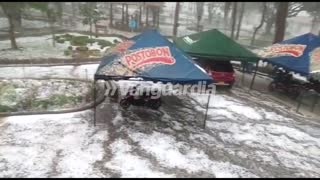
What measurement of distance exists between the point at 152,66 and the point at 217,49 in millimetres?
6395

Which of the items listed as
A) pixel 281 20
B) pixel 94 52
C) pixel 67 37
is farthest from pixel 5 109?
pixel 281 20

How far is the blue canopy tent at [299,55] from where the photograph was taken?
15.4m

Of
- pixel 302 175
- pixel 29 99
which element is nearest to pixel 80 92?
pixel 29 99

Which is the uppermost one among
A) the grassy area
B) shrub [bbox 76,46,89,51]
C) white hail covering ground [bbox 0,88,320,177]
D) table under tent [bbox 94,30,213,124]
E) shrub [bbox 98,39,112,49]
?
table under tent [bbox 94,30,213,124]

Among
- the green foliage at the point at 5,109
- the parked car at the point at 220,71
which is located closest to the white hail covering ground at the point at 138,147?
the green foliage at the point at 5,109

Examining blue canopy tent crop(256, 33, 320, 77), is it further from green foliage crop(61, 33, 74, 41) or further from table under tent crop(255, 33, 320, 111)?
green foliage crop(61, 33, 74, 41)

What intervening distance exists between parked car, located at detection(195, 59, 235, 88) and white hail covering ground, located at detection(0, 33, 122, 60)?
886 centimetres

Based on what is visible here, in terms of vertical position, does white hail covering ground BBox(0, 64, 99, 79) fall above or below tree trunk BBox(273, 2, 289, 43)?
below

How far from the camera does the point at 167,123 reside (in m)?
13.1

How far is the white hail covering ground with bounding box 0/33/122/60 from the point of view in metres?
20.4

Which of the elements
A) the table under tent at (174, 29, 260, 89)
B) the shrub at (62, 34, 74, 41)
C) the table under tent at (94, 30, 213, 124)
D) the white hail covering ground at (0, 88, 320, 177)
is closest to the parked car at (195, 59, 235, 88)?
the table under tent at (174, 29, 260, 89)

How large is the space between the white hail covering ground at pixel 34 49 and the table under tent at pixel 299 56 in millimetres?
12222

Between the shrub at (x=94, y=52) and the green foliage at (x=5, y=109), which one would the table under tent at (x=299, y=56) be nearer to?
the shrub at (x=94, y=52)

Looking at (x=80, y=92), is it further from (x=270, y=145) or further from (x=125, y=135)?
(x=270, y=145)
